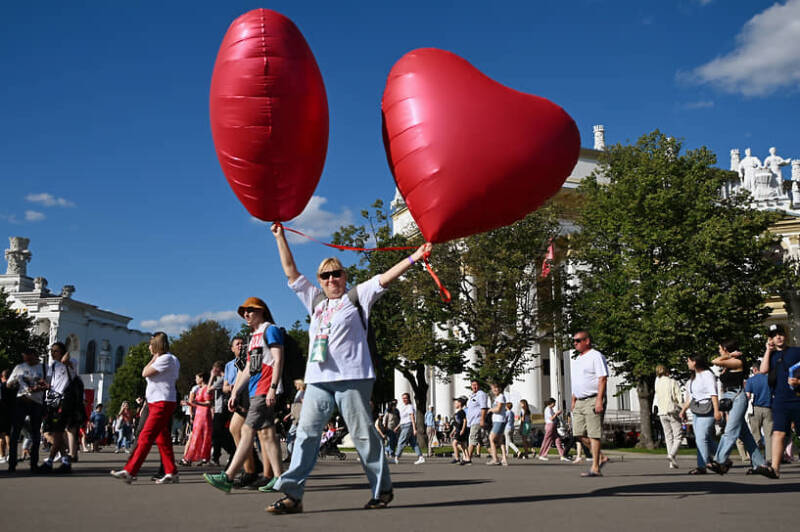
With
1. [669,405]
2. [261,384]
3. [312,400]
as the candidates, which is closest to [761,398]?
[669,405]

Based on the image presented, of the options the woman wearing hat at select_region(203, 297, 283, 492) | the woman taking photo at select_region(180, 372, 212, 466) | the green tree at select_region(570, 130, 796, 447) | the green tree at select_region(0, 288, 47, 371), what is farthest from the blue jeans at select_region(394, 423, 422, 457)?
the green tree at select_region(0, 288, 47, 371)

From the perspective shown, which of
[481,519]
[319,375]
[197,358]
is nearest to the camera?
[481,519]

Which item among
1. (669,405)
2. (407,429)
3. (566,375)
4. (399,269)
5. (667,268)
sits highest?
(667,268)

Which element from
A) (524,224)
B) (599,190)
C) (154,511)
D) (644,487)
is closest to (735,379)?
(644,487)

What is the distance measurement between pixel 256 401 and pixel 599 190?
91.2 feet

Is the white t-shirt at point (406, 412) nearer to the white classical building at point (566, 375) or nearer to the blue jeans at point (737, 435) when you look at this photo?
the blue jeans at point (737, 435)

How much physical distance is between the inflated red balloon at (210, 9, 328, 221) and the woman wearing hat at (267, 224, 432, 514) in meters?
1.46

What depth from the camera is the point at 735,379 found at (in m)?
11.4

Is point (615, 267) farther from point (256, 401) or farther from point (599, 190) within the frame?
point (256, 401)

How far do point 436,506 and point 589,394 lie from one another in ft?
15.2

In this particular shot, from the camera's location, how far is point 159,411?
366 inches

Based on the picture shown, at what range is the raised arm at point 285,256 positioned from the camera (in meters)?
7.13

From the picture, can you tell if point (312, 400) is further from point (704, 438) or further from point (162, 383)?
point (704, 438)

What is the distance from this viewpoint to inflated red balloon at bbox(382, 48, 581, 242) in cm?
691
